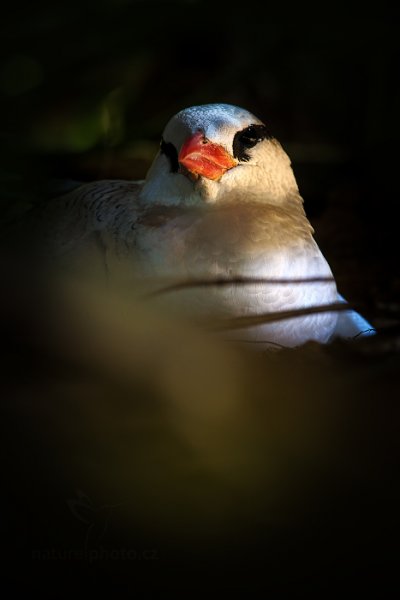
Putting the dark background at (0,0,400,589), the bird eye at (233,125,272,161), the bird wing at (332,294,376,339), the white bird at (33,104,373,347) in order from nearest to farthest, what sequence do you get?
1. the dark background at (0,0,400,589)
2. the white bird at (33,104,373,347)
3. the bird eye at (233,125,272,161)
4. the bird wing at (332,294,376,339)

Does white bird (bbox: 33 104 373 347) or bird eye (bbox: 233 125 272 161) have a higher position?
bird eye (bbox: 233 125 272 161)

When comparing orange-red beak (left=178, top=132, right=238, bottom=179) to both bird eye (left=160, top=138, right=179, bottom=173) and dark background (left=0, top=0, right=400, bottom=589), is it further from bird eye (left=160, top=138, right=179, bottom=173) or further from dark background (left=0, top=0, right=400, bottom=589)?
dark background (left=0, top=0, right=400, bottom=589)

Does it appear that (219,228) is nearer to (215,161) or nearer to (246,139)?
(215,161)

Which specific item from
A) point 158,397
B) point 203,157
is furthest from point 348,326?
point 158,397

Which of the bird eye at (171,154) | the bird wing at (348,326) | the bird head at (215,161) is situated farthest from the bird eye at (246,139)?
the bird wing at (348,326)

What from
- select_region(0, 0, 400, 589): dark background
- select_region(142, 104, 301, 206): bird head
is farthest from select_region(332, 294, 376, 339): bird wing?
select_region(0, 0, 400, 589): dark background

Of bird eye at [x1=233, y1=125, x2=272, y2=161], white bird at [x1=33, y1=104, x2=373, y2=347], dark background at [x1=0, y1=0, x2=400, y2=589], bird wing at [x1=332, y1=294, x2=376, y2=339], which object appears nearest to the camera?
dark background at [x1=0, y1=0, x2=400, y2=589]

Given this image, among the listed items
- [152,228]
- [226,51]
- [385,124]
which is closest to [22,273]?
[152,228]

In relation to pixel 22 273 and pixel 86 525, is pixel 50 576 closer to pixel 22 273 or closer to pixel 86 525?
pixel 86 525
